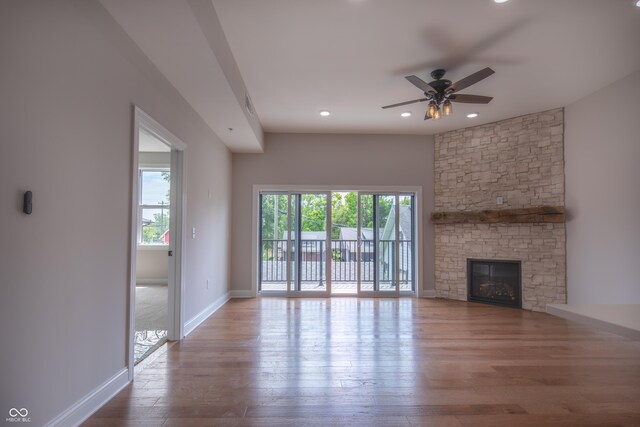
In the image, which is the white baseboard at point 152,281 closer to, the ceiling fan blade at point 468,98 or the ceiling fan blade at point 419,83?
the ceiling fan blade at point 419,83

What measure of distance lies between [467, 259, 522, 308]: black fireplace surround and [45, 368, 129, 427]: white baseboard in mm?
4965

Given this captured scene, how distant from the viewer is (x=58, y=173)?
1.78m

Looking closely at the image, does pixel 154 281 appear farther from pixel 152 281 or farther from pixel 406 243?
pixel 406 243

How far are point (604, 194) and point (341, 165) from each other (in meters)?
3.60

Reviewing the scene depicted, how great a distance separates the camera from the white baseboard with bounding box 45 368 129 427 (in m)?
1.82

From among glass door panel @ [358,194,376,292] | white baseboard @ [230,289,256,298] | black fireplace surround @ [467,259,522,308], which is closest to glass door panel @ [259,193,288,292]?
white baseboard @ [230,289,256,298]

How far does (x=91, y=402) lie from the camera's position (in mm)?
2057

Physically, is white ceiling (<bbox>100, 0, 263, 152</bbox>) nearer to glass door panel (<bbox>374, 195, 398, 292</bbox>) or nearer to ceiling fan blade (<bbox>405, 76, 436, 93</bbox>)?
ceiling fan blade (<bbox>405, 76, 436, 93</bbox>)

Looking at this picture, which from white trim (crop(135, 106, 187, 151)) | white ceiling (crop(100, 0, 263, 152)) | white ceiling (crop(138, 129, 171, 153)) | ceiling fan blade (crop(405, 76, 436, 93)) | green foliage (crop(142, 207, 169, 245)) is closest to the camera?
white ceiling (crop(100, 0, 263, 152))

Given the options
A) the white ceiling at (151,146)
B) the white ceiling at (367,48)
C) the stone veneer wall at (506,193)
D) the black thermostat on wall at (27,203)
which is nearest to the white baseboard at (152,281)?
the white ceiling at (151,146)

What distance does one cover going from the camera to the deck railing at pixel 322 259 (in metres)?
5.90

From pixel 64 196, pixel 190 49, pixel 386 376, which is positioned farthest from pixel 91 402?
pixel 190 49

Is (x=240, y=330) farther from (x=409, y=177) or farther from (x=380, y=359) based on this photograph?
(x=409, y=177)

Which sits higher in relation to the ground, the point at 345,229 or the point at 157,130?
the point at 157,130
